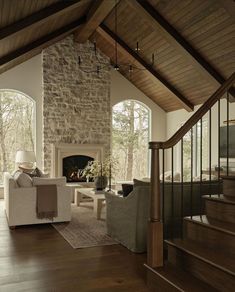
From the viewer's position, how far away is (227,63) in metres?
6.91

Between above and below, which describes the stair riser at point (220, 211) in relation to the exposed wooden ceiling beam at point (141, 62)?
below

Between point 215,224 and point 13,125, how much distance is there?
7.13 metres

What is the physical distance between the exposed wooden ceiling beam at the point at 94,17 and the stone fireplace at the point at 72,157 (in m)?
2.99

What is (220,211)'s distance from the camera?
10.3 feet

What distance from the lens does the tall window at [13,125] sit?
28.7 ft

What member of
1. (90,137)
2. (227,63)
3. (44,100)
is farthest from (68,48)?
(227,63)

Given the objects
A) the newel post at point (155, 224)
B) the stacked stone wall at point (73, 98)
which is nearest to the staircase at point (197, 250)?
the newel post at point (155, 224)

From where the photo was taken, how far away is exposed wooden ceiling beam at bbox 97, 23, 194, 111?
830 centimetres

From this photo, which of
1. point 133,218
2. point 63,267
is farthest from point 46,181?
point 63,267

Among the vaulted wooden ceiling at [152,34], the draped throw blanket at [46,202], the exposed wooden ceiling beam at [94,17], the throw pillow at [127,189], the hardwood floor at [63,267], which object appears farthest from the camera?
the exposed wooden ceiling beam at [94,17]

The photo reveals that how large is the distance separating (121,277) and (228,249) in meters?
1.12

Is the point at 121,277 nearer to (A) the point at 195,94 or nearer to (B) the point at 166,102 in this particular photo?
(A) the point at 195,94

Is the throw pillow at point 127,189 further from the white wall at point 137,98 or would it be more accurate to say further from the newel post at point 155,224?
the white wall at point 137,98

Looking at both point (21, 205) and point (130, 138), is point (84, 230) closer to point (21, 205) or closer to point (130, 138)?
point (21, 205)
